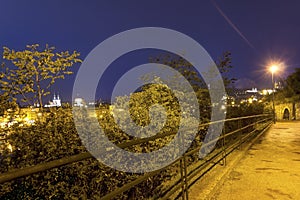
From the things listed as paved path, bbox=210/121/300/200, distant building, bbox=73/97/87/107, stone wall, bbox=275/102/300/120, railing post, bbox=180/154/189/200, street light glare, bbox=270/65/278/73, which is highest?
street light glare, bbox=270/65/278/73

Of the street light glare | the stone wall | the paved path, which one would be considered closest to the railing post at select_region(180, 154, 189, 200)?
the paved path

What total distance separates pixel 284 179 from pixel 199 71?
5.72 meters

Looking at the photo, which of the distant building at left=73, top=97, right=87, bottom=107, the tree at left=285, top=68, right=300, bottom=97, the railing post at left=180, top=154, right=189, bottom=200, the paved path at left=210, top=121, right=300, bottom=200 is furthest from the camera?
the tree at left=285, top=68, right=300, bottom=97

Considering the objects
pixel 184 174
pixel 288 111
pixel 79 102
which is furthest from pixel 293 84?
pixel 184 174

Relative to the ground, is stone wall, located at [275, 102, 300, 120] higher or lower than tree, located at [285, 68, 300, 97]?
lower

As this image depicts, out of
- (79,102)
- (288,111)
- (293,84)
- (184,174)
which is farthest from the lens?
(293,84)

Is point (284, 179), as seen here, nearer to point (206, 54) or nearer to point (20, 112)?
point (20, 112)

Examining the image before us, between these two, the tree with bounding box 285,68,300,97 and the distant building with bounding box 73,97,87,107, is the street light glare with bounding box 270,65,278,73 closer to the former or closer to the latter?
the tree with bounding box 285,68,300,97

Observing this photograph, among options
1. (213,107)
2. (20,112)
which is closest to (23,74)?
(20,112)

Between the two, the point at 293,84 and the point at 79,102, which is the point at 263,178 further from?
the point at 293,84

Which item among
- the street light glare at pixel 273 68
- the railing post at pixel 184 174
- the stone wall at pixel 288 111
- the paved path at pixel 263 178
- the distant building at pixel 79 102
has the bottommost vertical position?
the paved path at pixel 263 178

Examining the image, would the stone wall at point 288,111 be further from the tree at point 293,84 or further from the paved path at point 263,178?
the paved path at point 263,178

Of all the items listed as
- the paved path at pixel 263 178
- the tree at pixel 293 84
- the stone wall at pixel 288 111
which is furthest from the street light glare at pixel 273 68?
the paved path at pixel 263 178

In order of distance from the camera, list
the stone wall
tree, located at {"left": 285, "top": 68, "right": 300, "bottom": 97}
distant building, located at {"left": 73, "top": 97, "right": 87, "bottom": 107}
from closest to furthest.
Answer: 1. distant building, located at {"left": 73, "top": 97, "right": 87, "bottom": 107}
2. the stone wall
3. tree, located at {"left": 285, "top": 68, "right": 300, "bottom": 97}
